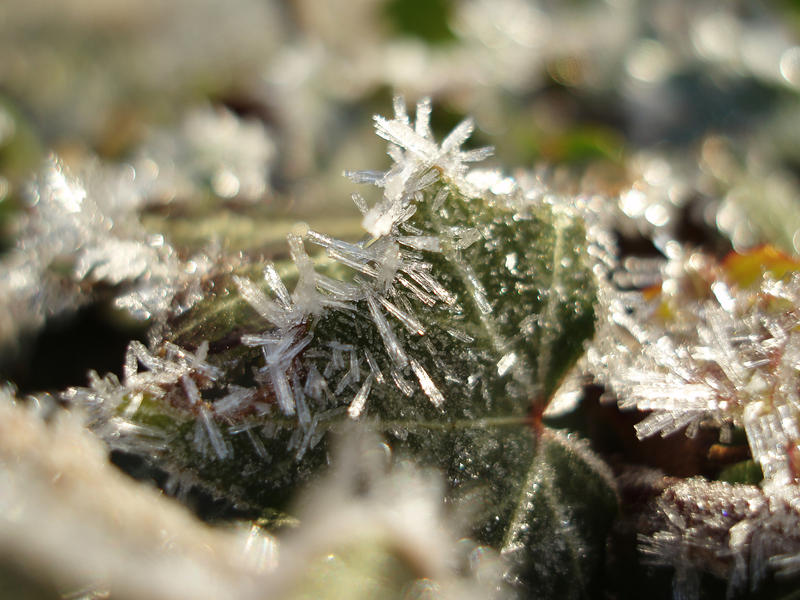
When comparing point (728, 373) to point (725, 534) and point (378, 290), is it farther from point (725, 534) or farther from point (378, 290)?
point (378, 290)

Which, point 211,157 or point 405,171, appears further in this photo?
point 211,157

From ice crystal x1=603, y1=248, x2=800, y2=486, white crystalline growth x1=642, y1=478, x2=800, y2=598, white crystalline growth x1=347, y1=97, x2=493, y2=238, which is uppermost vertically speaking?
white crystalline growth x1=347, y1=97, x2=493, y2=238

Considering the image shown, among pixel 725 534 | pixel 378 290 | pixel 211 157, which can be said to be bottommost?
pixel 725 534

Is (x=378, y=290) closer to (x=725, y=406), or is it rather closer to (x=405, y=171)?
(x=405, y=171)

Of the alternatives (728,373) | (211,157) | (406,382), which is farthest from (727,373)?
(211,157)

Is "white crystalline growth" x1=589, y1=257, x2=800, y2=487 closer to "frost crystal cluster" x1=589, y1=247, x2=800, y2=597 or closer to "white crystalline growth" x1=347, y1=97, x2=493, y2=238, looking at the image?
"frost crystal cluster" x1=589, y1=247, x2=800, y2=597

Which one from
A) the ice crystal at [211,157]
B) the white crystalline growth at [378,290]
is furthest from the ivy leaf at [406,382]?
the ice crystal at [211,157]

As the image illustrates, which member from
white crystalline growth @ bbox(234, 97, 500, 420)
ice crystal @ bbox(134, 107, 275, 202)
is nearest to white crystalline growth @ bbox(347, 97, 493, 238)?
white crystalline growth @ bbox(234, 97, 500, 420)

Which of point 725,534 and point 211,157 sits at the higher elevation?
point 211,157

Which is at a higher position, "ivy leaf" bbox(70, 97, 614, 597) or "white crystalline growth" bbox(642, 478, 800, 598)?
"ivy leaf" bbox(70, 97, 614, 597)

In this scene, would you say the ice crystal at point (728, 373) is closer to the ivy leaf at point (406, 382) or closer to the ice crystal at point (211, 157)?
the ivy leaf at point (406, 382)
